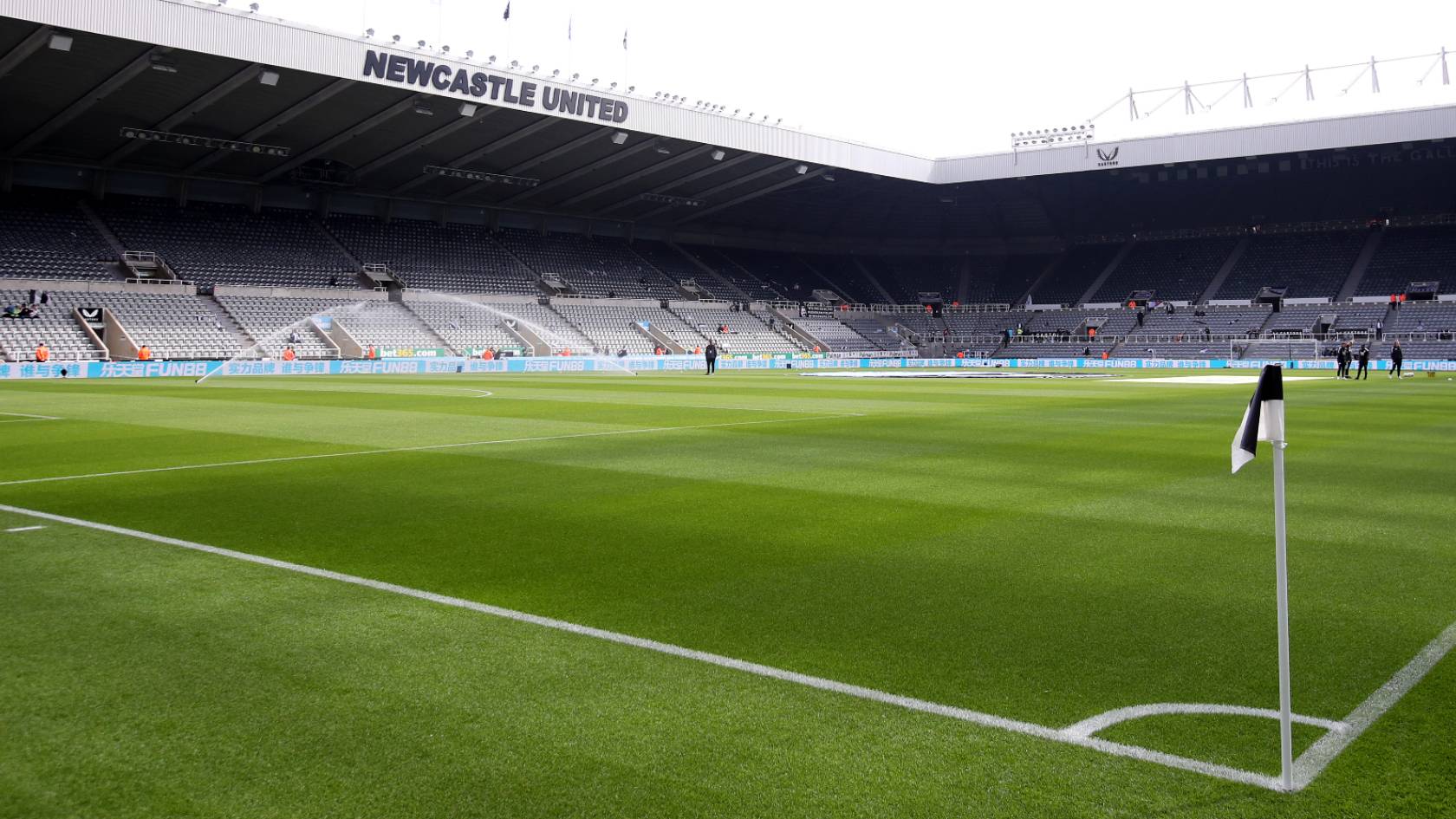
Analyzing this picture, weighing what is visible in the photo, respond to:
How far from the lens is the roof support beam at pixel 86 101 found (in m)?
42.1

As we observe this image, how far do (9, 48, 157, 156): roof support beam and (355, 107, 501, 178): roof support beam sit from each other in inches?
570

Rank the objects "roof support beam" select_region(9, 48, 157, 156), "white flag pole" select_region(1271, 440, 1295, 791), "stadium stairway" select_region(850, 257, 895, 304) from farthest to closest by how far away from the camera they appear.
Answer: "stadium stairway" select_region(850, 257, 895, 304), "roof support beam" select_region(9, 48, 157, 156), "white flag pole" select_region(1271, 440, 1295, 791)

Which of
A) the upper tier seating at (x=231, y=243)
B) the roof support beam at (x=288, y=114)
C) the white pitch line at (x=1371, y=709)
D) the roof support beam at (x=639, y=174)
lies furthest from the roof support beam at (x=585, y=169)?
the white pitch line at (x=1371, y=709)

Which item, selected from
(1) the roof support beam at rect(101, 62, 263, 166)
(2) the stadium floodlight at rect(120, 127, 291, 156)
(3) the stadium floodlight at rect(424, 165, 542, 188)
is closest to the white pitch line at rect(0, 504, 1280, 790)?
(1) the roof support beam at rect(101, 62, 263, 166)

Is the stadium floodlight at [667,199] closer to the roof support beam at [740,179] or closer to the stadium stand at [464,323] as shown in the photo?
the roof support beam at [740,179]

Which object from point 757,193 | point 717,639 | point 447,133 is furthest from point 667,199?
point 717,639

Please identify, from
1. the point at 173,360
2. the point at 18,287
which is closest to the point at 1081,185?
the point at 173,360

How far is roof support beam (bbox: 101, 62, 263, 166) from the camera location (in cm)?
4422

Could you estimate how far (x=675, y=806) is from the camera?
3.60m

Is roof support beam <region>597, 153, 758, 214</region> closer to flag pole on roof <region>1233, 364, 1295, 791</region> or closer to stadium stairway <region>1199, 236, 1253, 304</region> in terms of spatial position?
stadium stairway <region>1199, 236, 1253, 304</region>

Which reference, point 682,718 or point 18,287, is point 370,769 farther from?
point 18,287

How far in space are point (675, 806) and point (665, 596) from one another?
2.96 metres

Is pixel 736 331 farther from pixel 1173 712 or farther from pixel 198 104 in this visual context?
pixel 1173 712

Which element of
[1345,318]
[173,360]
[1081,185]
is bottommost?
[173,360]
